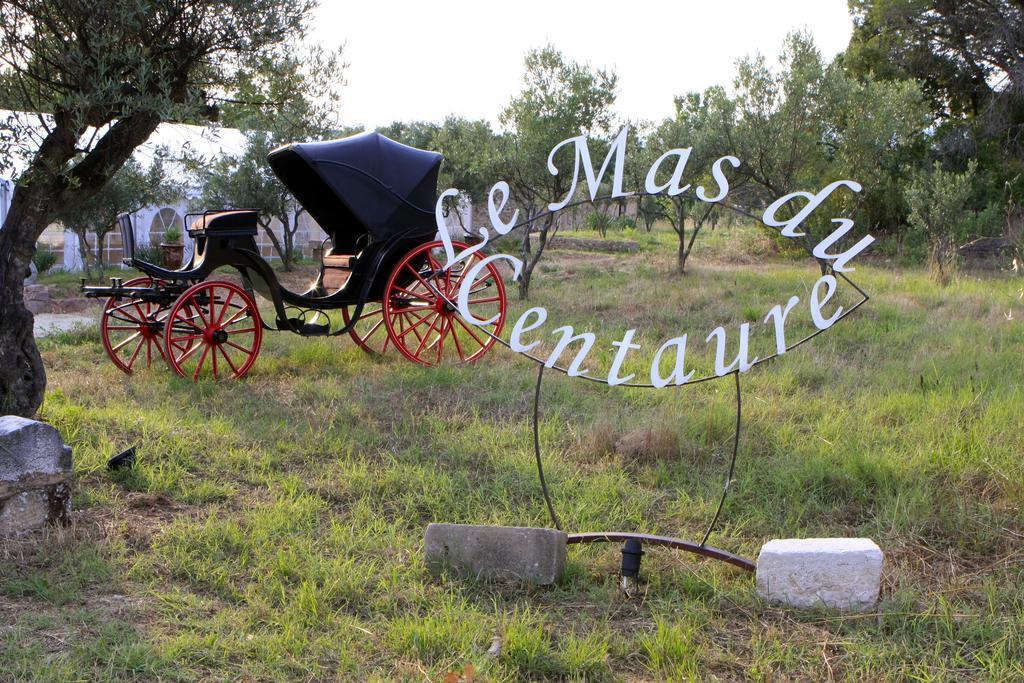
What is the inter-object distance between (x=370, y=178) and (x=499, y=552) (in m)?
4.75

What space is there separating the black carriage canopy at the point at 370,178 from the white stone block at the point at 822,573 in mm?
5135

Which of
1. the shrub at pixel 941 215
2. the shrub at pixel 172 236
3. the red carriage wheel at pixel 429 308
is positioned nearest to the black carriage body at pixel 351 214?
the red carriage wheel at pixel 429 308

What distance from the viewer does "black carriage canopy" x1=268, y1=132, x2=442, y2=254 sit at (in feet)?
24.9

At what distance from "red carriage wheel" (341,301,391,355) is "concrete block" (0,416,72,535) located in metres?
3.85

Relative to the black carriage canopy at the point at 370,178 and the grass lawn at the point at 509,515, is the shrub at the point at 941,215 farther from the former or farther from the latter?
the black carriage canopy at the point at 370,178

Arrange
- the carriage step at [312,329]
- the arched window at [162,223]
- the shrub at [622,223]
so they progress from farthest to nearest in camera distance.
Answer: the shrub at [622,223], the arched window at [162,223], the carriage step at [312,329]

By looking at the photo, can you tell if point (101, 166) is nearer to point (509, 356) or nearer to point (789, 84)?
point (509, 356)

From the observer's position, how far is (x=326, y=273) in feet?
27.5

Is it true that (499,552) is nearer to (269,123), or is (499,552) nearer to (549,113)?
(269,123)

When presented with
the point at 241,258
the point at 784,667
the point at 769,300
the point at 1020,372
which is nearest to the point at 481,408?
the point at 241,258

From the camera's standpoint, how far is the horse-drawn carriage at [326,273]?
7.20 metres

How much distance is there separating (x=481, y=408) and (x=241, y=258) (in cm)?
265

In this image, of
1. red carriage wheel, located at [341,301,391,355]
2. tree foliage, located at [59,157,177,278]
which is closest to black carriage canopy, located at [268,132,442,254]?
red carriage wheel, located at [341,301,391,355]

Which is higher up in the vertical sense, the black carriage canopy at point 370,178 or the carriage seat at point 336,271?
the black carriage canopy at point 370,178
